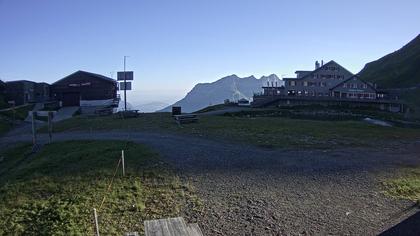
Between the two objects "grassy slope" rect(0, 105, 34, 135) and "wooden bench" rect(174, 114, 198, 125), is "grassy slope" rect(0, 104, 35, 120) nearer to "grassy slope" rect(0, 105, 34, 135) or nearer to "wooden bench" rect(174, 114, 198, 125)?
"grassy slope" rect(0, 105, 34, 135)

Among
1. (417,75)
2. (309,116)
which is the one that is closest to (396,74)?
(417,75)

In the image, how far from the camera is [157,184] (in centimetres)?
1345

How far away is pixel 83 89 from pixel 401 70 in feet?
322

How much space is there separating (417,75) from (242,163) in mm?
112158

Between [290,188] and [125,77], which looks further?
[125,77]

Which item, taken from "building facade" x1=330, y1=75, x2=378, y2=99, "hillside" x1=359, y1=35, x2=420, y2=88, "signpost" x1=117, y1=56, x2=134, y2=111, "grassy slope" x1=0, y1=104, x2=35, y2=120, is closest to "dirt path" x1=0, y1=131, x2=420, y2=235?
"signpost" x1=117, y1=56, x2=134, y2=111

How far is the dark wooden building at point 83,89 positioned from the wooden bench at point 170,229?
64042 mm

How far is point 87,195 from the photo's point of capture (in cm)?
1243

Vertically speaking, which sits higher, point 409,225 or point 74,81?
point 74,81

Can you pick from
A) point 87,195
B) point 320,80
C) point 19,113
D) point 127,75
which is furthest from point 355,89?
point 87,195

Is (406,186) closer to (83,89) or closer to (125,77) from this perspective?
(125,77)

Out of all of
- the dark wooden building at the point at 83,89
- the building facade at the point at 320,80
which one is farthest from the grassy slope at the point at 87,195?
the building facade at the point at 320,80

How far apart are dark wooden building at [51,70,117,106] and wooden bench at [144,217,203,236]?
210 ft

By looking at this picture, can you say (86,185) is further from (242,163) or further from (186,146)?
(186,146)
